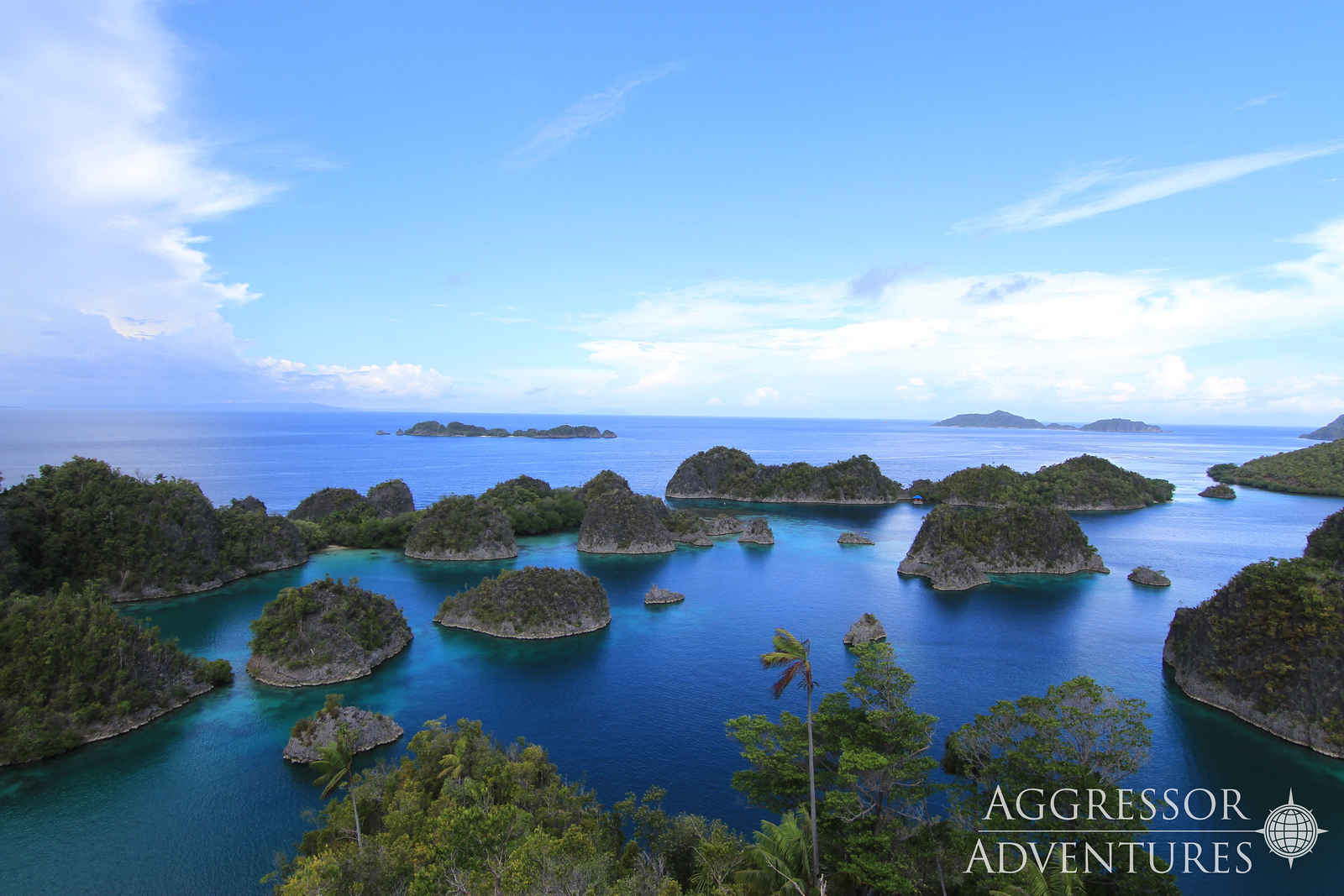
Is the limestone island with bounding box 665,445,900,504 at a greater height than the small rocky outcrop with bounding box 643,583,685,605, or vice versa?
the limestone island with bounding box 665,445,900,504

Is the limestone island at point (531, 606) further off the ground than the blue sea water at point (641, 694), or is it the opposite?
the limestone island at point (531, 606)

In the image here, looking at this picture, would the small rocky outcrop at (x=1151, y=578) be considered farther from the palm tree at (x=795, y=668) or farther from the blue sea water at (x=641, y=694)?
the palm tree at (x=795, y=668)

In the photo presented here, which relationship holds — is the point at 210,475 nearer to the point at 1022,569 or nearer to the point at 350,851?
the point at 350,851

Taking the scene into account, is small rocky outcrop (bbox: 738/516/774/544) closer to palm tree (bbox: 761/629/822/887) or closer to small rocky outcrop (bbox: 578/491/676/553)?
small rocky outcrop (bbox: 578/491/676/553)

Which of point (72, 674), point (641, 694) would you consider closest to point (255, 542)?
point (72, 674)

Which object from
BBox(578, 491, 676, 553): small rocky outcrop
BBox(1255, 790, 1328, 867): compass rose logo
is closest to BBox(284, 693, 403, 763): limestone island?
BBox(1255, 790, 1328, 867): compass rose logo

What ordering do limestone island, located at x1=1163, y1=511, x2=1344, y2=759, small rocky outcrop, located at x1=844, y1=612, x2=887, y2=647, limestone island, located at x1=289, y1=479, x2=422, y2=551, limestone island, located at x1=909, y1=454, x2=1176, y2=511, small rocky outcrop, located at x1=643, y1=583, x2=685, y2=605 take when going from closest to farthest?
limestone island, located at x1=1163, y1=511, x2=1344, y2=759 < small rocky outcrop, located at x1=844, y1=612, x2=887, y2=647 < small rocky outcrop, located at x1=643, y1=583, x2=685, y2=605 < limestone island, located at x1=289, y1=479, x2=422, y2=551 < limestone island, located at x1=909, y1=454, x2=1176, y2=511

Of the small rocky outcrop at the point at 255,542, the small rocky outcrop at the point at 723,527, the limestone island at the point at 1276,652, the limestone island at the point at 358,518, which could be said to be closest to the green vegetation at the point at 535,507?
the limestone island at the point at 358,518
